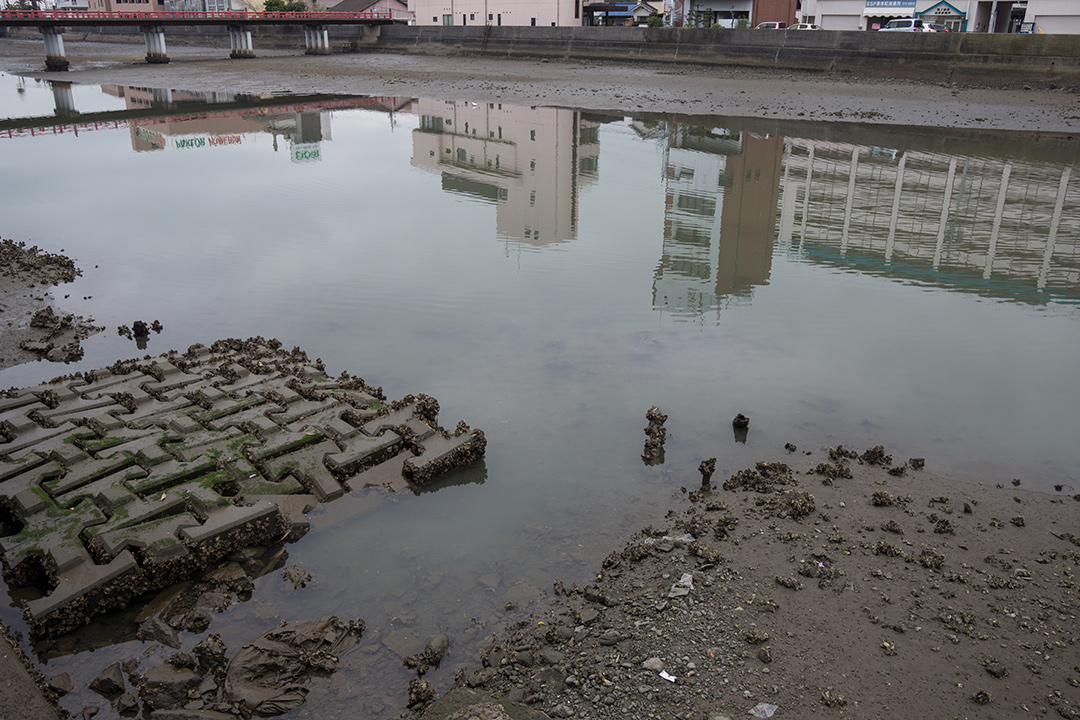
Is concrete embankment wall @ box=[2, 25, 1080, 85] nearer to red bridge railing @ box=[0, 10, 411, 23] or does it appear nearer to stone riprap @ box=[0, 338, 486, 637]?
red bridge railing @ box=[0, 10, 411, 23]

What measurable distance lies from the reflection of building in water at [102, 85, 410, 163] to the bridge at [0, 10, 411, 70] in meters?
14.2

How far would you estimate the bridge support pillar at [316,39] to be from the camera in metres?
61.9

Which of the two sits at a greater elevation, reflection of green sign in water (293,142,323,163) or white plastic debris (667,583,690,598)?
reflection of green sign in water (293,142,323,163)

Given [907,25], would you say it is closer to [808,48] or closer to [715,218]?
[808,48]

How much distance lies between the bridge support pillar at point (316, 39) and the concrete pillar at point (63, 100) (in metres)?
19.3

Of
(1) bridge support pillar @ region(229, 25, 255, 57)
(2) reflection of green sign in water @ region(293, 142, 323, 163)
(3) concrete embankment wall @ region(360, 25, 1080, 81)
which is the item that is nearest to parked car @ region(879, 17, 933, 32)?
(3) concrete embankment wall @ region(360, 25, 1080, 81)

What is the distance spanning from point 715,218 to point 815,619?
12670 millimetres

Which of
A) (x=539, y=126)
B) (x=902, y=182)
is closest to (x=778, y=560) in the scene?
(x=902, y=182)

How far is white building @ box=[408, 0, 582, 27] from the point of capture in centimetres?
7262

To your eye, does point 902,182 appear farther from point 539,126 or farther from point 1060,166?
point 539,126

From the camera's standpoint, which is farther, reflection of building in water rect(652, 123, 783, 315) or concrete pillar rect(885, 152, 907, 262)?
concrete pillar rect(885, 152, 907, 262)

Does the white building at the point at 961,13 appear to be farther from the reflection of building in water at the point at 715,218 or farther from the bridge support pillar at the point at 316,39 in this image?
the bridge support pillar at the point at 316,39

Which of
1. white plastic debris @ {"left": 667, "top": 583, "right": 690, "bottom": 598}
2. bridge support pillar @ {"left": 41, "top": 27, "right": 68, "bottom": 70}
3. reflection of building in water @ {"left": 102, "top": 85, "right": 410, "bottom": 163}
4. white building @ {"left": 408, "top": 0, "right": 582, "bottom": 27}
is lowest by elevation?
white plastic debris @ {"left": 667, "top": 583, "right": 690, "bottom": 598}

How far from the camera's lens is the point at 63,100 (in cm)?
4006
